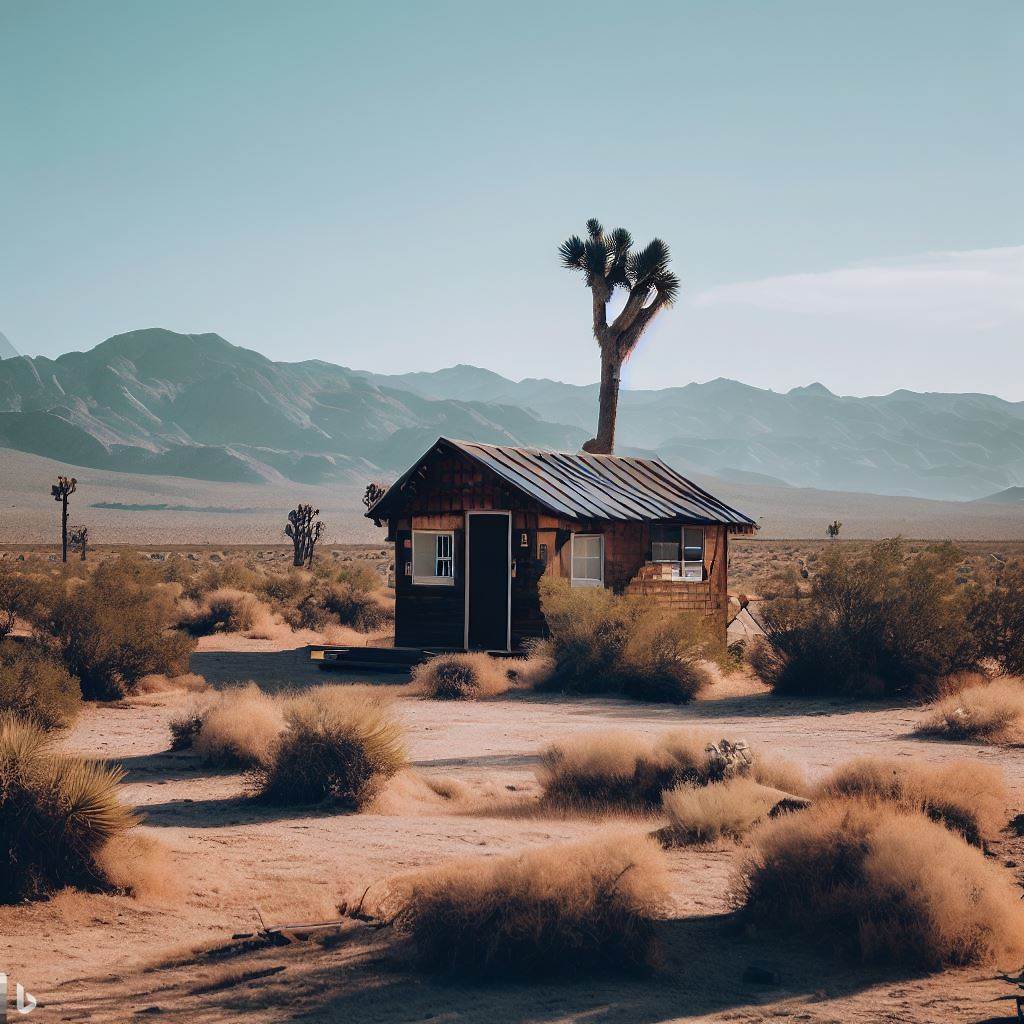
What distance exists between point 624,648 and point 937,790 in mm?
10199

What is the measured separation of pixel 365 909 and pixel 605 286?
27.1 metres

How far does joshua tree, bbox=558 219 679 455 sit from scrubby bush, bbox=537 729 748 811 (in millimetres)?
21632

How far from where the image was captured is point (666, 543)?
2467 centimetres

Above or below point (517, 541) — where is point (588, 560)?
below

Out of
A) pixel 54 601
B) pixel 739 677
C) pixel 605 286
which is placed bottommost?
pixel 739 677

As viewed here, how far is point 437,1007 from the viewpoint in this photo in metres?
6.17

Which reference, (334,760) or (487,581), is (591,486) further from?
(334,760)

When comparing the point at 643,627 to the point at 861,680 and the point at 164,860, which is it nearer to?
the point at 861,680

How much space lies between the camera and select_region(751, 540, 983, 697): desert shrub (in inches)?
704

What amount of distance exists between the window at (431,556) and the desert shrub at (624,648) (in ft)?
12.7

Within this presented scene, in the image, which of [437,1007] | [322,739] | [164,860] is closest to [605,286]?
[322,739]

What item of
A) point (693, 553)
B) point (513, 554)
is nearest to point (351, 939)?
point (513, 554)

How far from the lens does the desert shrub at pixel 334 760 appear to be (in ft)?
36.1

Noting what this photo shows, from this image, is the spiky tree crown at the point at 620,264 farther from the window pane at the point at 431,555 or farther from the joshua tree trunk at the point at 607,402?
the window pane at the point at 431,555
